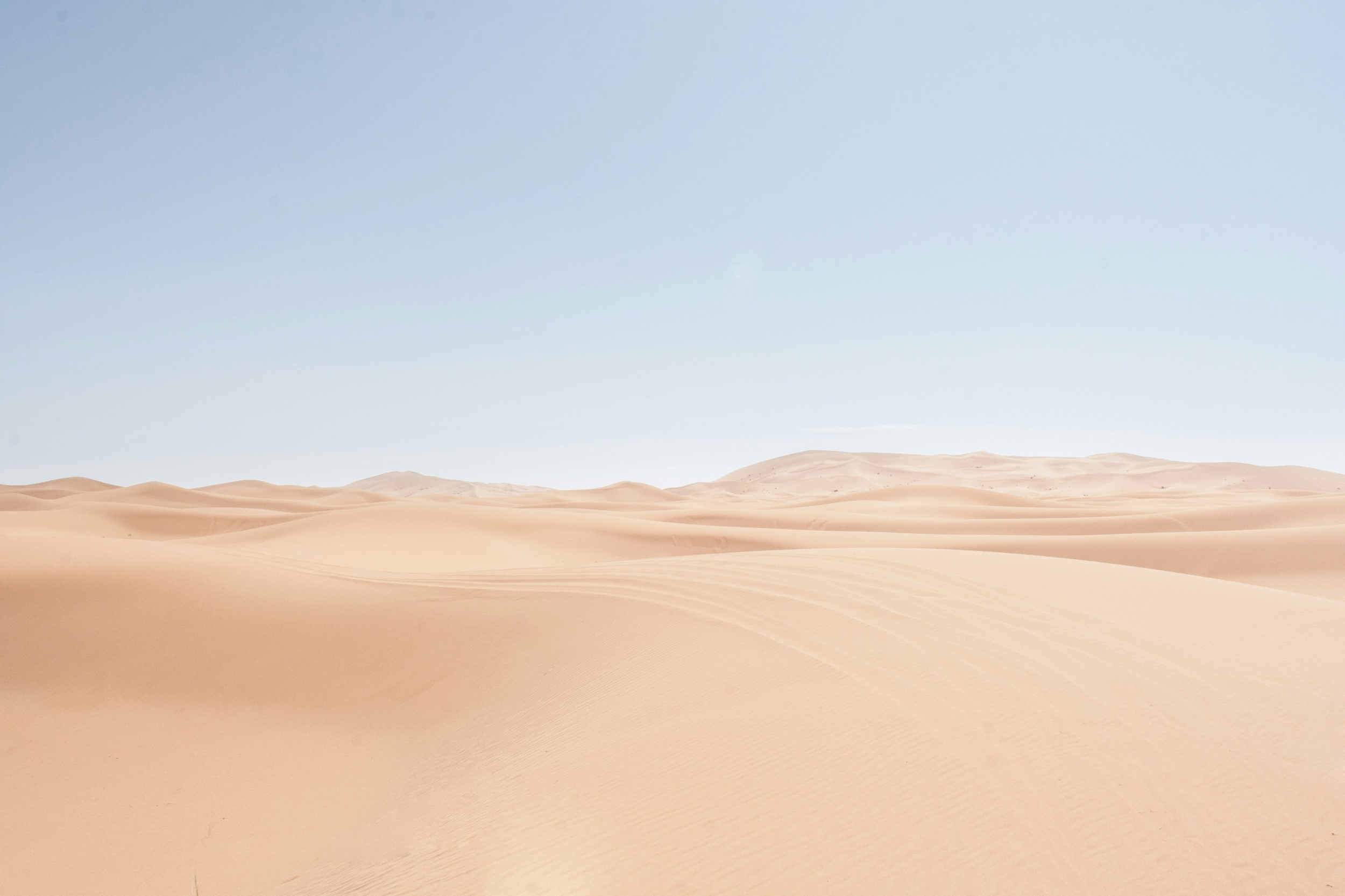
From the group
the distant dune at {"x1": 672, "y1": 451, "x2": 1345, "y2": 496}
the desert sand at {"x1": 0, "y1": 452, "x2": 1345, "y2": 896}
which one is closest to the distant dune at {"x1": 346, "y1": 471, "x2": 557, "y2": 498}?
the distant dune at {"x1": 672, "y1": 451, "x2": 1345, "y2": 496}

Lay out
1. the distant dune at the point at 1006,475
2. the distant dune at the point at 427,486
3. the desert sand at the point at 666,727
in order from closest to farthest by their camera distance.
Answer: the desert sand at the point at 666,727, the distant dune at the point at 1006,475, the distant dune at the point at 427,486

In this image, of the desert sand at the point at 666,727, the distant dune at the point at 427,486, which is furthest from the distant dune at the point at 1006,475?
the desert sand at the point at 666,727

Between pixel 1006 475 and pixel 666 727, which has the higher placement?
pixel 1006 475

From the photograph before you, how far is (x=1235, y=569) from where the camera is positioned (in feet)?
46.4

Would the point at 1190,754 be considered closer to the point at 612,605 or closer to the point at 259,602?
the point at 612,605

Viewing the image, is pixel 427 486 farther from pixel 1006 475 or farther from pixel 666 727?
pixel 666 727

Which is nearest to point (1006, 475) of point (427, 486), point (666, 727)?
point (427, 486)

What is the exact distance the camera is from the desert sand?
3.20 m

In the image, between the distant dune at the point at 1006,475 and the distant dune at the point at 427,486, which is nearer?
the distant dune at the point at 1006,475

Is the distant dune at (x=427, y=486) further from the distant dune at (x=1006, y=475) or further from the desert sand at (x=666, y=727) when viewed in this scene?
the desert sand at (x=666, y=727)

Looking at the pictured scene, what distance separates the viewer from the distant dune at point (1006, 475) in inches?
2430

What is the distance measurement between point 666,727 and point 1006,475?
249 ft

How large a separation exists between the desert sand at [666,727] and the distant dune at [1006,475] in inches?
1998

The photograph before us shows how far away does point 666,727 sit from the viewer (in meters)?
4.69
